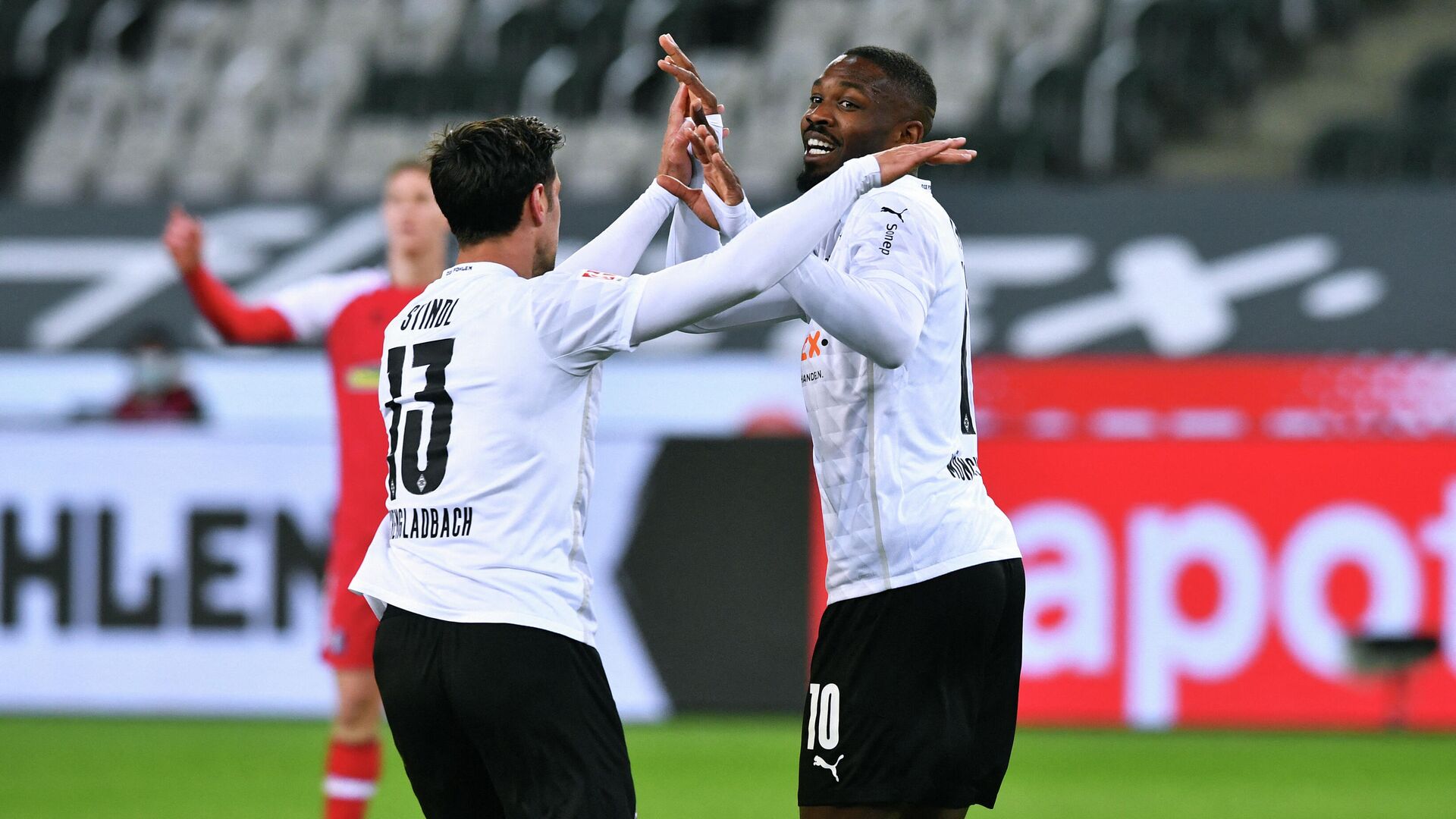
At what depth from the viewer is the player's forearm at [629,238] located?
3.91m

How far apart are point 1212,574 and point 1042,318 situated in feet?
17.2

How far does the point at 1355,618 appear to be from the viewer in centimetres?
800

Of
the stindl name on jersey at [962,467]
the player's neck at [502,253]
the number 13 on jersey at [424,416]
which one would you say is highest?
the player's neck at [502,253]

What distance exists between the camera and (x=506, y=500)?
3230 millimetres

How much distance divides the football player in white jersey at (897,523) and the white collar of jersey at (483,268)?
1.51ft

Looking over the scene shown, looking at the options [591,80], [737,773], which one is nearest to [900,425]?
[737,773]

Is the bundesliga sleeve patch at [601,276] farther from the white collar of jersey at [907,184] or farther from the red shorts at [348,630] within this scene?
the red shorts at [348,630]

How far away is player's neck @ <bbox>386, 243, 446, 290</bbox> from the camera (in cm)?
555

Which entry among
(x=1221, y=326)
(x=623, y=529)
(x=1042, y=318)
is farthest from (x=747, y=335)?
(x=623, y=529)

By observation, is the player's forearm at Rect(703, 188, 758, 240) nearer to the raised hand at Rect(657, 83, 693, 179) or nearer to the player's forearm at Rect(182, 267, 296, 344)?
the raised hand at Rect(657, 83, 693, 179)

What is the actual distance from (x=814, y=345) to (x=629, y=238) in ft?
1.50

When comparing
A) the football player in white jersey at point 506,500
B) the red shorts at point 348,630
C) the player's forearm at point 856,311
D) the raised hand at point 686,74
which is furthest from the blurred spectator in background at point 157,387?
the player's forearm at point 856,311

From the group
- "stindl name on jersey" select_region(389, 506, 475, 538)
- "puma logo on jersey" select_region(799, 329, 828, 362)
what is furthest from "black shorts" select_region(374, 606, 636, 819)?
"puma logo on jersey" select_region(799, 329, 828, 362)

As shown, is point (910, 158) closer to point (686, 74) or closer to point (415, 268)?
point (686, 74)
